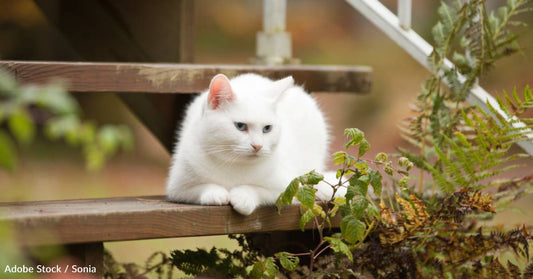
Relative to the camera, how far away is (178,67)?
9.89ft

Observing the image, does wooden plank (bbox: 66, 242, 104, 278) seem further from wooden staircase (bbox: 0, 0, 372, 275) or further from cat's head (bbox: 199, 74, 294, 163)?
cat's head (bbox: 199, 74, 294, 163)

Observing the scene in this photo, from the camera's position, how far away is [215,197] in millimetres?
2516

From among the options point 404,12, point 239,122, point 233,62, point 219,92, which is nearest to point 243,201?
point 239,122

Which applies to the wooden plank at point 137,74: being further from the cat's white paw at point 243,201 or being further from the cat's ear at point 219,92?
the cat's white paw at point 243,201

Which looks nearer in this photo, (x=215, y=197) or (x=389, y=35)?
(x=215, y=197)

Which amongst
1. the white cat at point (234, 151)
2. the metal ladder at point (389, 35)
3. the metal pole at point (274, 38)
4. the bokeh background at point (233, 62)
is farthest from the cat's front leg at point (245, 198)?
the bokeh background at point (233, 62)

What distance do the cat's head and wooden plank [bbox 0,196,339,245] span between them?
0.23m

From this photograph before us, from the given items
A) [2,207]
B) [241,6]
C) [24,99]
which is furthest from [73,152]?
[24,99]

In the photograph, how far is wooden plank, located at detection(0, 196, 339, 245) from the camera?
7.04 ft

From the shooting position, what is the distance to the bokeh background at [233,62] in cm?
673

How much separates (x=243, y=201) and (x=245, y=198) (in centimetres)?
2

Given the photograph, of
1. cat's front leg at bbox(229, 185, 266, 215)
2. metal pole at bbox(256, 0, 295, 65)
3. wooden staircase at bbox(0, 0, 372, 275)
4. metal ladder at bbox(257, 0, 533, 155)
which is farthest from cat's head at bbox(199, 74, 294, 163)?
metal pole at bbox(256, 0, 295, 65)

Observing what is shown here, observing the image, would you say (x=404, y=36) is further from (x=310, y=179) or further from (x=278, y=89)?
(x=310, y=179)

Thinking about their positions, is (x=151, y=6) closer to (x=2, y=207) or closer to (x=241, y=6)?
(x=2, y=207)
